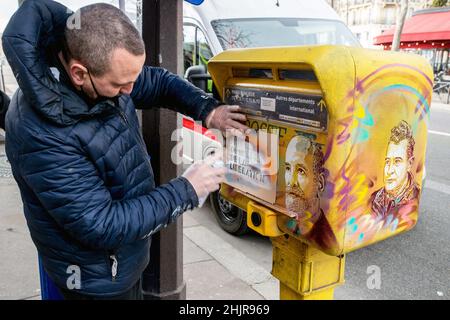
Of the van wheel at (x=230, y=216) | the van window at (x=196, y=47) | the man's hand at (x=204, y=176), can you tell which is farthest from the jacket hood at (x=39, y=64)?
the van window at (x=196, y=47)

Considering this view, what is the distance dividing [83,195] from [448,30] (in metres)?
18.4

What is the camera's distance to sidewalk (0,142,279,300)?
3.24m

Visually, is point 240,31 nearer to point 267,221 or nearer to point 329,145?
point 267,221

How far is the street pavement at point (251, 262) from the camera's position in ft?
11.0

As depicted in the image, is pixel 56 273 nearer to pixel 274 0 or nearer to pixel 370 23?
pixel 274 0

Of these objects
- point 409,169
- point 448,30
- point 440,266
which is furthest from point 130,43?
point 448,30

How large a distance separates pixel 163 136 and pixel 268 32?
103 inches

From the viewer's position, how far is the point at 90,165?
1.48m

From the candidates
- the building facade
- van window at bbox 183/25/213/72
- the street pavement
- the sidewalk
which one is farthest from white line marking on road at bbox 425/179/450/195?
the building facade

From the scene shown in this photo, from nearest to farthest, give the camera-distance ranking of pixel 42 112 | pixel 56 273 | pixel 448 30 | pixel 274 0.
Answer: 1. pixel 42 112
2. pixel 56 273
3. pixel 274 0
4. pixel 448 30

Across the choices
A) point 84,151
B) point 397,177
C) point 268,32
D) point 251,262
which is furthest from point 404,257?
point 84,151

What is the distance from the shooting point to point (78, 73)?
1.45m

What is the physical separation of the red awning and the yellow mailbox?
17453mm

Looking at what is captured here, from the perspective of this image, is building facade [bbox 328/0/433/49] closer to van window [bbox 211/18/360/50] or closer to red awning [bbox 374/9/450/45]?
red awning [bbox 374/9/450/45]
